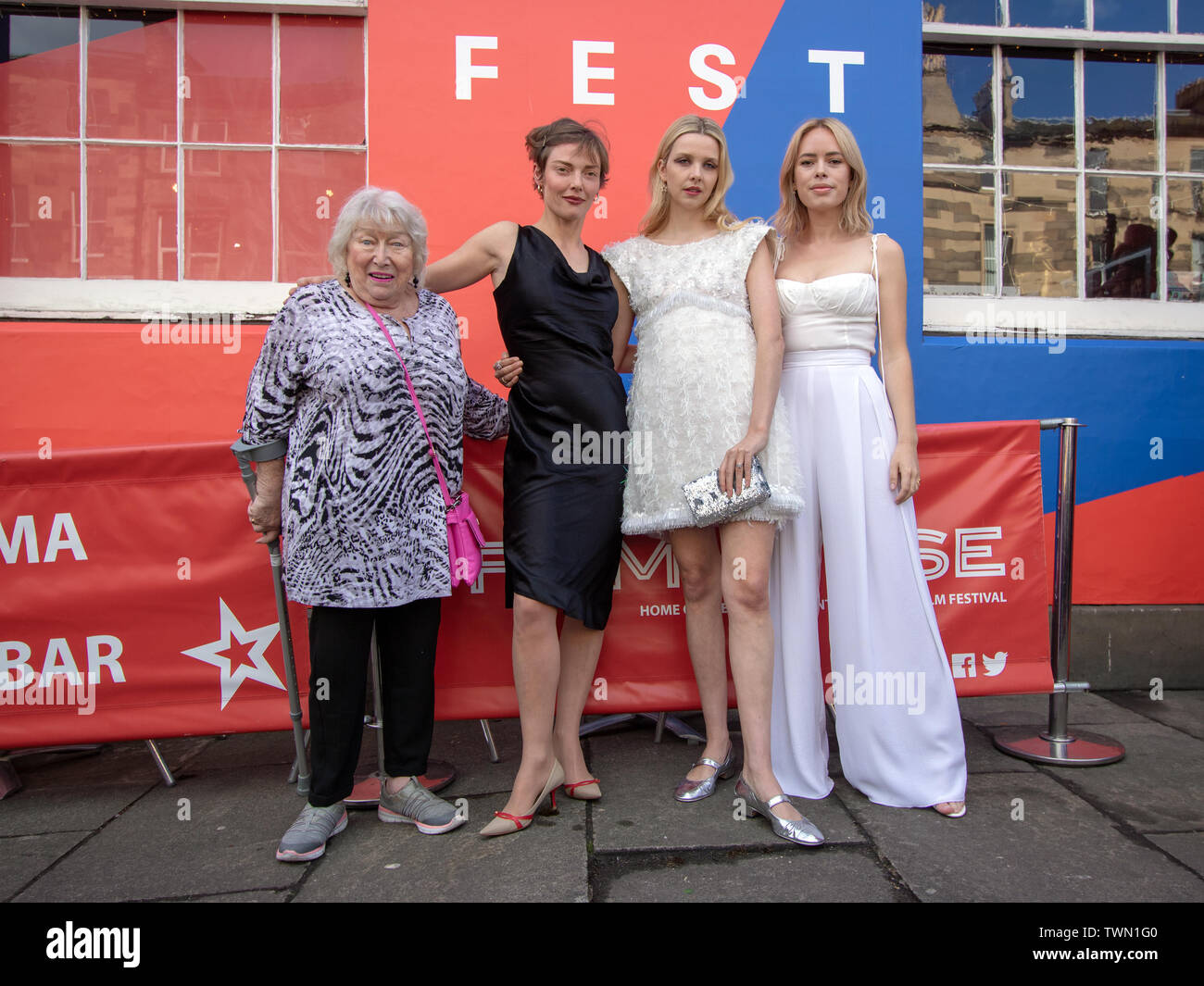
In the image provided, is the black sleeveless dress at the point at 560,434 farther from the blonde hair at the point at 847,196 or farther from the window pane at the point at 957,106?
the window pane at the point at 957,106

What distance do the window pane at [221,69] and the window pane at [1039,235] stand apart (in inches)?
164

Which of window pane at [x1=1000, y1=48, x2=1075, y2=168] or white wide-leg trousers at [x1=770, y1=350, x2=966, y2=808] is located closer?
white wide-leg trousers at [x1=770, y1=350, x2=966, y2=808]

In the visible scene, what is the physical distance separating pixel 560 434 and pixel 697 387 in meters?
0.47

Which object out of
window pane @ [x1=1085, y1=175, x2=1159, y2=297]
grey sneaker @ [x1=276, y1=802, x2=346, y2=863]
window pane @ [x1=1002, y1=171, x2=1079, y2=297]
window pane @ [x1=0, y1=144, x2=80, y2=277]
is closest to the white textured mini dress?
grey sneaker @ [x1=276, y1=802, x2=346, y2=863]

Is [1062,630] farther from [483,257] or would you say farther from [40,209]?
[40,209]

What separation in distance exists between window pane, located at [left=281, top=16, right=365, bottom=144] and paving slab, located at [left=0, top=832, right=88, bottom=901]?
340cm

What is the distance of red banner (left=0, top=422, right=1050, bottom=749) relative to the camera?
2.98 metres

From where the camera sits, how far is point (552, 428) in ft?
8.76

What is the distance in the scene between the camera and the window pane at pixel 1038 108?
4.71 meters

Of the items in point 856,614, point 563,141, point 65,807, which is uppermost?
point 563,141

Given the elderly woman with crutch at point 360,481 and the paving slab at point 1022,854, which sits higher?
the elderly woman with crutch at point 360,481

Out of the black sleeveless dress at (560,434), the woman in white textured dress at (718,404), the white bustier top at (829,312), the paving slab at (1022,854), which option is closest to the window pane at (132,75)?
the black sleeveless dress at (560,434)

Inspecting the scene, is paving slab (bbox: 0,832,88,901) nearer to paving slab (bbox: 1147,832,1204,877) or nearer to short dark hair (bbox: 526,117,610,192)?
short dark hair (bbox: 526,117,610,192)

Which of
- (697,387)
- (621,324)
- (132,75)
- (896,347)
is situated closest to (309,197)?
(132,75)
